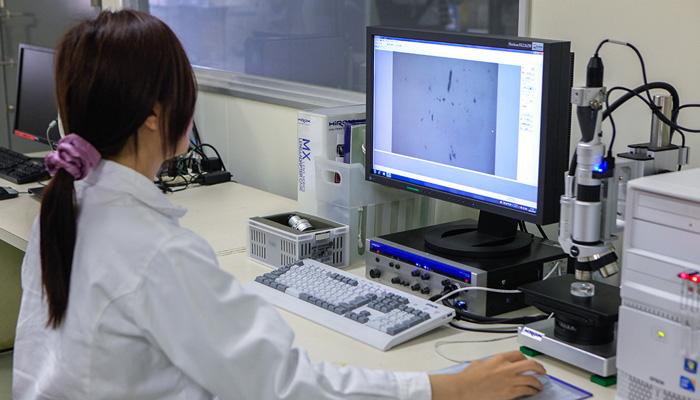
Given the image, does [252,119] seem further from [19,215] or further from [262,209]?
[19,215]

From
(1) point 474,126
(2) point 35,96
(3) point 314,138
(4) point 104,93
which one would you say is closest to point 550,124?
(1) point 474,126

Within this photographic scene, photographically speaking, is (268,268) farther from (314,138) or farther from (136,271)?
(136,271)

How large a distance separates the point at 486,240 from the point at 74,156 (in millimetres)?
860

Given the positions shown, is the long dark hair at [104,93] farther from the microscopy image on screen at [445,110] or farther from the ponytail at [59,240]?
the microscopy image on screen at [445,110]

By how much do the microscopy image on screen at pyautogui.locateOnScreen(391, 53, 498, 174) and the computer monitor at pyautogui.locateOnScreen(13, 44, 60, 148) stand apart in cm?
144

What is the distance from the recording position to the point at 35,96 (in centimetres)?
265

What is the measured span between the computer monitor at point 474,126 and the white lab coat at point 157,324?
58 cm

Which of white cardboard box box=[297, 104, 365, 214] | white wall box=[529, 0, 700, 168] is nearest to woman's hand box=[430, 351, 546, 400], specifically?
white wall box=[529, 0, 700, 168]

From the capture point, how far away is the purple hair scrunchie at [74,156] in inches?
35.5

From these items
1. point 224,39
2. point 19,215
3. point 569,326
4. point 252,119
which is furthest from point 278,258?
point 224,39

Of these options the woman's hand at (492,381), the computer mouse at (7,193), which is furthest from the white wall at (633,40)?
the computer mouse at (7,193)

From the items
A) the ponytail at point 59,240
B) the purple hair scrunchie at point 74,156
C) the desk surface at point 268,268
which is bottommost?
the desk surface at point 268,268

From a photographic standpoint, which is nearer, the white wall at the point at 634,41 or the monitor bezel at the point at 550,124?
the monitor bezel at the point at 550,124

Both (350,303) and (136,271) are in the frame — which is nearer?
(136,271)
